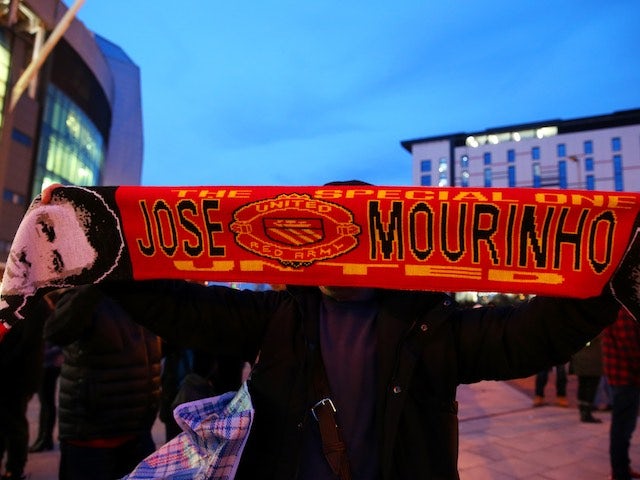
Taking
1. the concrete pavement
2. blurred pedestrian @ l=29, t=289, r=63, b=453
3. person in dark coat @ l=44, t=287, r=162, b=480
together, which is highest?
person in dark coat @ l=44, t=287, r=162, b=480

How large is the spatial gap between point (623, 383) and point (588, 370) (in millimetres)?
3093

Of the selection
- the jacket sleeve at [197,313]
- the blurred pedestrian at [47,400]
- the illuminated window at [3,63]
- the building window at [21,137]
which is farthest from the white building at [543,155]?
the jacket sleeve at [197,313]

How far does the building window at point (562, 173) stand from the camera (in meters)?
72.7

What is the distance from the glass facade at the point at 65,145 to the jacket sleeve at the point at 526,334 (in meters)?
34.7

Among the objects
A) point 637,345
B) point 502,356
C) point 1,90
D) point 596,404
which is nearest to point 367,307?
point 502,356

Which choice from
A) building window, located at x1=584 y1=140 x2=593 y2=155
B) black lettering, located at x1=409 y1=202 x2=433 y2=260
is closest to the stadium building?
black lettering, located at x1=409 y1=202 x2=433 y2=260

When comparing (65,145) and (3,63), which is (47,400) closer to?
(3,63)

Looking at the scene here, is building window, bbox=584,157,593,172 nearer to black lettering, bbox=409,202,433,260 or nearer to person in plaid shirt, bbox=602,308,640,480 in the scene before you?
person in plaid shirt, bbox=602,308,640,480

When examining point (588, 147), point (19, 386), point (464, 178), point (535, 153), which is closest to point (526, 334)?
point (19, 386)

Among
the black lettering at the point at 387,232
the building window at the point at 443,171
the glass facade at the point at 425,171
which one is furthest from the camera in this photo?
the glass facade at the point at 425,171

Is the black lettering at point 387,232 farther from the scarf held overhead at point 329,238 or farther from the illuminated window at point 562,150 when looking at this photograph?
the illuminated window at point 562,150

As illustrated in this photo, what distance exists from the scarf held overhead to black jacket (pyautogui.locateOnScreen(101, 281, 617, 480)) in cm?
9

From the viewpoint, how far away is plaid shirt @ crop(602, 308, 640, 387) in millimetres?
5027

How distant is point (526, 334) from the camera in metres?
1.87
